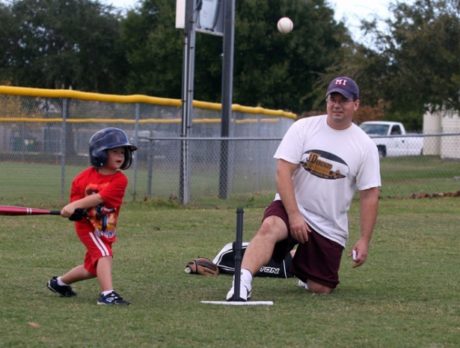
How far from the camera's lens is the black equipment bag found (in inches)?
340

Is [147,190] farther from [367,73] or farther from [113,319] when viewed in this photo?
[367,73]

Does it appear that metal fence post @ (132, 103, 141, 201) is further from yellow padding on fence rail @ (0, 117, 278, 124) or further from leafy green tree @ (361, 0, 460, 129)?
leafy green tree @ (361, 0, 460, 129)

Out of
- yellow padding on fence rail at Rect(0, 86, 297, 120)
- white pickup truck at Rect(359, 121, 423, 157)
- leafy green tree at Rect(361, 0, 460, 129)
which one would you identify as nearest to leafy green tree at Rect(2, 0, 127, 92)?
white pickup truck at Rect(359, 121, 423, 157)

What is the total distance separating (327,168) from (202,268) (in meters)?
1.77

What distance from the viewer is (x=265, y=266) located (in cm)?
863

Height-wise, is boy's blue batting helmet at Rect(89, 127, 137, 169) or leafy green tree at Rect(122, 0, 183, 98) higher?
leafy green tree at Rect(122, 0, 183, 98)

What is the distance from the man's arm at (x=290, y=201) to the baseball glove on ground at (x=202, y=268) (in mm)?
1496

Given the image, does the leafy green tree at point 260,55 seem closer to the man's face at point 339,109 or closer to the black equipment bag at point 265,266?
the black equipment bag at point 265,266

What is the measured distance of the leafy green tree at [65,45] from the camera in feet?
186

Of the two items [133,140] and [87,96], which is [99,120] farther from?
[133,140]

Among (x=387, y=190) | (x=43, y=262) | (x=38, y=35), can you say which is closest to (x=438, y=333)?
(x=43, y=262)

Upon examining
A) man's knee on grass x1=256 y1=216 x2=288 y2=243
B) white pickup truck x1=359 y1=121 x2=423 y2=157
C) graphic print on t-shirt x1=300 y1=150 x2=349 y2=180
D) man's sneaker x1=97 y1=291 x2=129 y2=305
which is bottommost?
white pickup truck x1=359 y1=121 x2=423 y2=157

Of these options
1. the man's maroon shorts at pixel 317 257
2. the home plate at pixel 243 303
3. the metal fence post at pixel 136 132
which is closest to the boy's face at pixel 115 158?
the home plate at pixel 243 303

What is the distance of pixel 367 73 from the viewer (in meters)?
33.8
